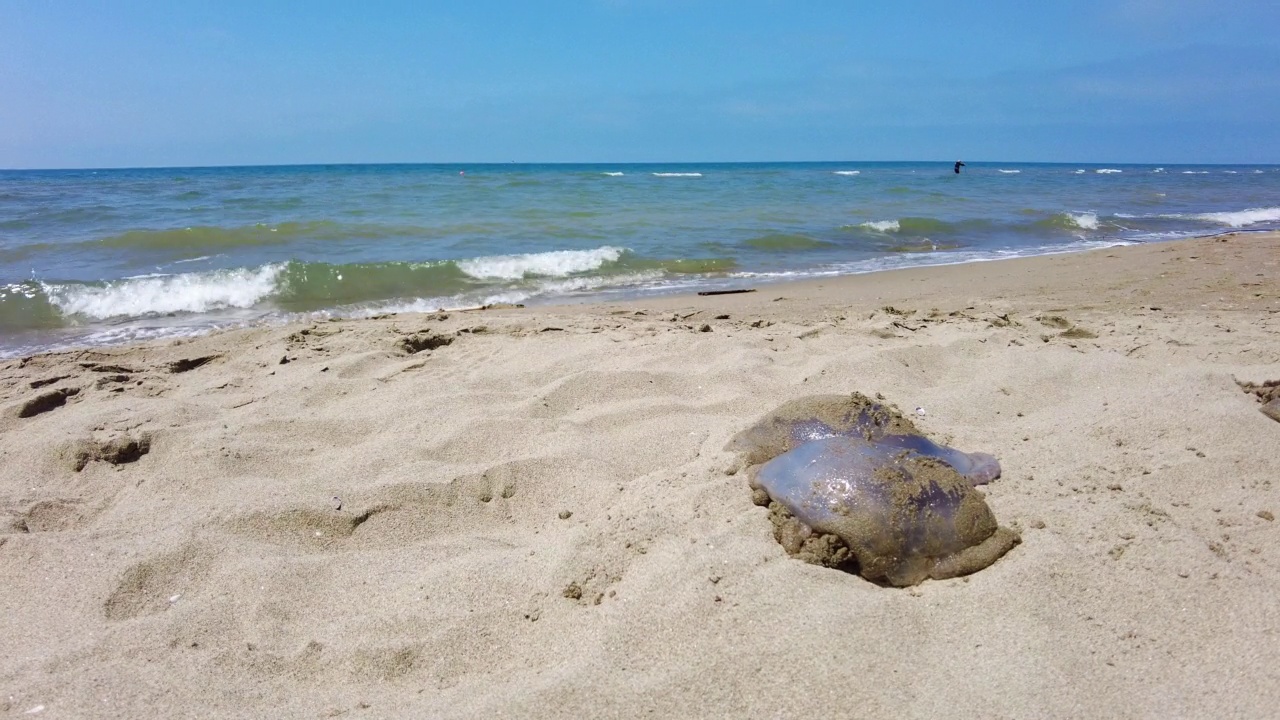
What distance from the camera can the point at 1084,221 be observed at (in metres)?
12.9

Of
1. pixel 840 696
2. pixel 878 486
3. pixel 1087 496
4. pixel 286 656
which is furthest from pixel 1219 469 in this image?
pixel 286 656

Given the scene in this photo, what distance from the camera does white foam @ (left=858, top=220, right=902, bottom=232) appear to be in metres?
11.6

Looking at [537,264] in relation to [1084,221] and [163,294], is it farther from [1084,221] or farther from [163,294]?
[1084,221]

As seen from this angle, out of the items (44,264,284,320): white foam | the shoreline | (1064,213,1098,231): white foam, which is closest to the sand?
the shoreline

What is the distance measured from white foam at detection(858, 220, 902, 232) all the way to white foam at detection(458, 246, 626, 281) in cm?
493

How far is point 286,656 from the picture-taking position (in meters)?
2.00

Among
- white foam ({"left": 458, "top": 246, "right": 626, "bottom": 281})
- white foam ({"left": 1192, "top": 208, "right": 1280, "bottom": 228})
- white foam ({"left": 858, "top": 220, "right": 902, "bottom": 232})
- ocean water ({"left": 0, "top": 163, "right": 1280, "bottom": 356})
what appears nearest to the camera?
ocean water ({"left": 0, "top": 163, "right": 1280, "bottom": 356})

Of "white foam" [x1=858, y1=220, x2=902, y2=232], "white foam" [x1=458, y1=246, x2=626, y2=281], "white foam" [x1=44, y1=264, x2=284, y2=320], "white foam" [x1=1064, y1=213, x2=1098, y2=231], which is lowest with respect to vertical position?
"white foam" [x1=44, y1=264, x2=284, y2=320]

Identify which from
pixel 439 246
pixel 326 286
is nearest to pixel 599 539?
pixel 326 286

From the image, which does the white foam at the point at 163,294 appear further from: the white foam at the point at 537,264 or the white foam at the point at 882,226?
the white foam at the point at 882,226

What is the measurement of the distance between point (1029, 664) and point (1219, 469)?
1.45 meters

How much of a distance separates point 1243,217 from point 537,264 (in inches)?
551

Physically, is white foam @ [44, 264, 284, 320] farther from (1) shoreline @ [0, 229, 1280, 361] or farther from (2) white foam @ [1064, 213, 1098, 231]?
(2) white foam @ [1064, 213, 1098, 231]

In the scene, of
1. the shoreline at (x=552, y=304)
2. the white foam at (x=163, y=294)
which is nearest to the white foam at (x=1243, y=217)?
the shoreline at (x=552, y=304)
